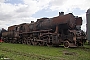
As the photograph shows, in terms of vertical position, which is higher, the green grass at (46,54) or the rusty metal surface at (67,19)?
the rusty metal surface at (67,19)

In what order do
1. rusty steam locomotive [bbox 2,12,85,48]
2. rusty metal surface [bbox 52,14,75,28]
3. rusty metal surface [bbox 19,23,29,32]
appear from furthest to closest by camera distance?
rusty metal surface [bbox 19,23,29,32] < rusty metal surface [bbox 52,14,75,28] < rusty steam locomotive [bbox 2,12,85,48]

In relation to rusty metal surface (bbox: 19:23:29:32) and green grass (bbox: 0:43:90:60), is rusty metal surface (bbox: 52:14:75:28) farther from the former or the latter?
rusty metal surface (bbox: 19:23:29:32)

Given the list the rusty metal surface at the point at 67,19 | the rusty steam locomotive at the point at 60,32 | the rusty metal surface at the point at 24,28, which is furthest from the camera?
the rusty metal surface at the point at 24,28

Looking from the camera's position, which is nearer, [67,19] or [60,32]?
[67,19]

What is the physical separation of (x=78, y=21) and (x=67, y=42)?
333 centimetres

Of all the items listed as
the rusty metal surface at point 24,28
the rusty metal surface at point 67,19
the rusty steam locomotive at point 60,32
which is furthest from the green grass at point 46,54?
the rusty metal surface at point 24,28

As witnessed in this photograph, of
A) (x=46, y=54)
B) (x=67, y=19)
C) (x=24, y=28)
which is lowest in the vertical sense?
(x=46, y=54)

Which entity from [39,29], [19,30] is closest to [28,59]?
[39,29]

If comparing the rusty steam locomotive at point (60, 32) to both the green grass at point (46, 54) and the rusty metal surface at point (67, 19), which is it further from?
the green grass at point (46, 54)

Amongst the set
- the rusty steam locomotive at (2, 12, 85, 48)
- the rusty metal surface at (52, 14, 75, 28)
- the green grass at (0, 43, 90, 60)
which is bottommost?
the green grass at (0, 43, 90, 60)

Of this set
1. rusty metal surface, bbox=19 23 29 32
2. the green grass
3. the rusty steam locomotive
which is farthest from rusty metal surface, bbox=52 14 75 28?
rusty metal surface, bbox=19 23 29 32

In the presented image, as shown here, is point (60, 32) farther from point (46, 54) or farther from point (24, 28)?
point (24, 28)

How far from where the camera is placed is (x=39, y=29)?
79.8ft

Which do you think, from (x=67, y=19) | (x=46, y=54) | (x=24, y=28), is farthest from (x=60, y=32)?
(x=24, y=28)
